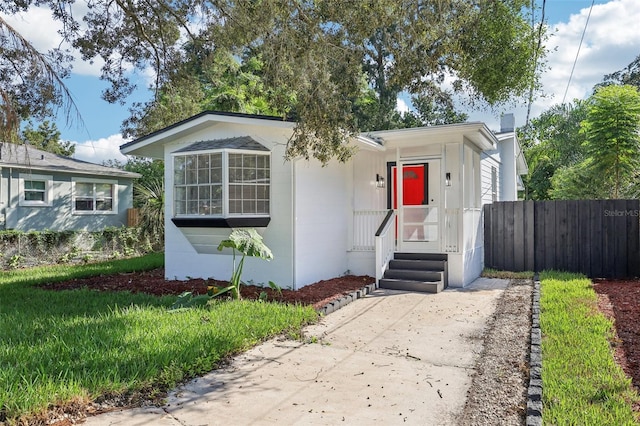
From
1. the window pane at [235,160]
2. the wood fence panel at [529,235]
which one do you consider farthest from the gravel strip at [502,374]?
the window pane at [235,160]

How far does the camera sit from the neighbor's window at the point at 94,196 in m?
16.9

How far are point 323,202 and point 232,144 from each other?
7.26 ft

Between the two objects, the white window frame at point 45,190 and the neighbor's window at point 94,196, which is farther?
the neighbor's window at point 94,196

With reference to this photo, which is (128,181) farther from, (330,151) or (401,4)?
(401,4)

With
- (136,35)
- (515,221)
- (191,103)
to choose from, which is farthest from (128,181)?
(515,221)

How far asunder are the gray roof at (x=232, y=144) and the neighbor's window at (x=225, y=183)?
119 mm

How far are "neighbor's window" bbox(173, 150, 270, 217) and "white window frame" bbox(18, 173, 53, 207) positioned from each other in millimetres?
9313

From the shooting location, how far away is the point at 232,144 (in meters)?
8.38

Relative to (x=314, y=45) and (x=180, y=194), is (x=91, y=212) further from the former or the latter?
(x=314, y=45)

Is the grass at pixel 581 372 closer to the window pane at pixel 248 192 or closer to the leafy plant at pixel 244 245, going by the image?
the leafy plant at pixel 244 245

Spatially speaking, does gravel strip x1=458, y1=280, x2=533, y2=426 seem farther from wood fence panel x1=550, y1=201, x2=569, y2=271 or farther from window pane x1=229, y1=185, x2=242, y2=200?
window pane x1=229, y1=185, x2=242, y2=200

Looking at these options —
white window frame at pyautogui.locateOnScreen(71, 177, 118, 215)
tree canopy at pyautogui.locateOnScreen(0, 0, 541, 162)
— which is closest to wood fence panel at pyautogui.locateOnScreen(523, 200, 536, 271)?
tree canopy at pyautogui.locateOnScreen(0, 0, 541, 162)

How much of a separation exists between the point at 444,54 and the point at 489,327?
3.96m

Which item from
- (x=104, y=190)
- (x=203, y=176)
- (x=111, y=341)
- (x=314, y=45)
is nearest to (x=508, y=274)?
(x=314, y=45)
